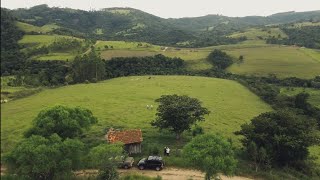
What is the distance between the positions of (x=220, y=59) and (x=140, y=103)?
9620 cm

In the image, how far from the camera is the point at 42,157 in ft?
119

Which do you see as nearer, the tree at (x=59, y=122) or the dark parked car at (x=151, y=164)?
the tree at (x=59, y=122)

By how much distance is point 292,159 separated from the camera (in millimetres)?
56000

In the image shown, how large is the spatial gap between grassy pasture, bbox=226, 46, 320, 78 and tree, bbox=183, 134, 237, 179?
11803 centimetres

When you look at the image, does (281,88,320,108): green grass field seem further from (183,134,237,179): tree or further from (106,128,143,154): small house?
(183,134,237,179): tree

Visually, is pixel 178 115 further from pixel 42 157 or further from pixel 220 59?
pixel 220 59

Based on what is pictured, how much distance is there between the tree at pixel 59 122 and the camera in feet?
150

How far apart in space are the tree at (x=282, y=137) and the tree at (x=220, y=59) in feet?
381

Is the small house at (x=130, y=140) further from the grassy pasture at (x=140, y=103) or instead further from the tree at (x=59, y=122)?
the grassy pasture at (x=140, y=103)

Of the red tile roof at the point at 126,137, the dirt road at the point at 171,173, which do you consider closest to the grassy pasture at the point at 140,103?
the red tile roof at the point at 126,137

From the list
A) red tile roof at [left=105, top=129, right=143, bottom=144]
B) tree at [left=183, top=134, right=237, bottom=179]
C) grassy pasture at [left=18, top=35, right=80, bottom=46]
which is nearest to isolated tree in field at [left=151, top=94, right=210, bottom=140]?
red tile roof at [left=105, top=129, right=143, bottom=144]

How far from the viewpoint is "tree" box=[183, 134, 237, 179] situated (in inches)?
1642

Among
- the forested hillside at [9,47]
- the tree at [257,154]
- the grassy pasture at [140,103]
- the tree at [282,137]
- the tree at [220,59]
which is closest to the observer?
the tree at [257,154]

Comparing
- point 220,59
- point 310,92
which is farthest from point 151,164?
point 220,59
